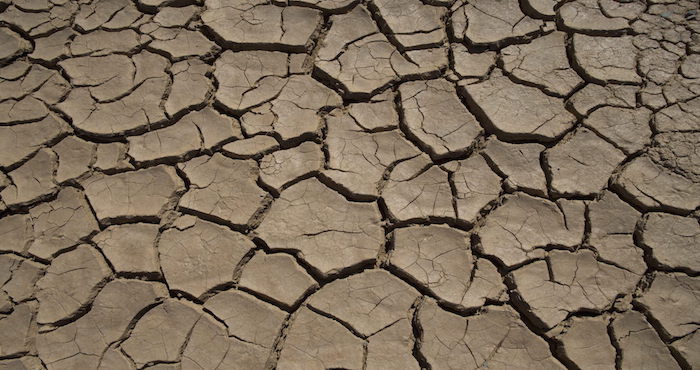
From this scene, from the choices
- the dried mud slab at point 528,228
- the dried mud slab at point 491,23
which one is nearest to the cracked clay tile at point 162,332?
the dried mud slab at point 528,228

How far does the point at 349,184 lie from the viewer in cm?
240

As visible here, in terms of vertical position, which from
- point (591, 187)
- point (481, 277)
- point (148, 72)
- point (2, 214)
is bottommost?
point (2, 214)

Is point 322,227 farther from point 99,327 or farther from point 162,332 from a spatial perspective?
point 99,327

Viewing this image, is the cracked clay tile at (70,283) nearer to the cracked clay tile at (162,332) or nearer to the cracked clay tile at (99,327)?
the cracked clay tile at (99,327)

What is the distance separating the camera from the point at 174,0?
3.00 meters

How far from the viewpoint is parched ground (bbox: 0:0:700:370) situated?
2037 millimetres

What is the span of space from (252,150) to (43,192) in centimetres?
83

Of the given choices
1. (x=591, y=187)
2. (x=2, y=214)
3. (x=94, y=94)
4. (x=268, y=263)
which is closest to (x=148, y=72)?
(x=94, y=94)

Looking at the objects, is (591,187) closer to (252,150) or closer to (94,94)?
(252,150)

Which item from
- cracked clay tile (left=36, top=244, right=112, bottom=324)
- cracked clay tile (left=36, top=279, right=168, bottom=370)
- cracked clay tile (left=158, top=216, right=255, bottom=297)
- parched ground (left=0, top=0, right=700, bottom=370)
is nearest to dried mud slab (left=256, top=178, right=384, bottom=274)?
parched ground (left=0, top=0, right=700, bottom=370)

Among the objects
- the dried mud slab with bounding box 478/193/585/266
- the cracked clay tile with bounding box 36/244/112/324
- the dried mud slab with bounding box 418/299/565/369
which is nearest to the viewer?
the dried mud slab with bounding box 418/299/565/369

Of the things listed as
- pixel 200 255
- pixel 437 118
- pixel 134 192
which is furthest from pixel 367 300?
pixel 134 192

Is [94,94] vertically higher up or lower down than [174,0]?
lower down

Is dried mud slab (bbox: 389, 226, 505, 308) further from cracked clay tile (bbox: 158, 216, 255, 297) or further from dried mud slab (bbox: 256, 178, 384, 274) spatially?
cracked clay tile (bbox: 158, 216, 255, 297)
